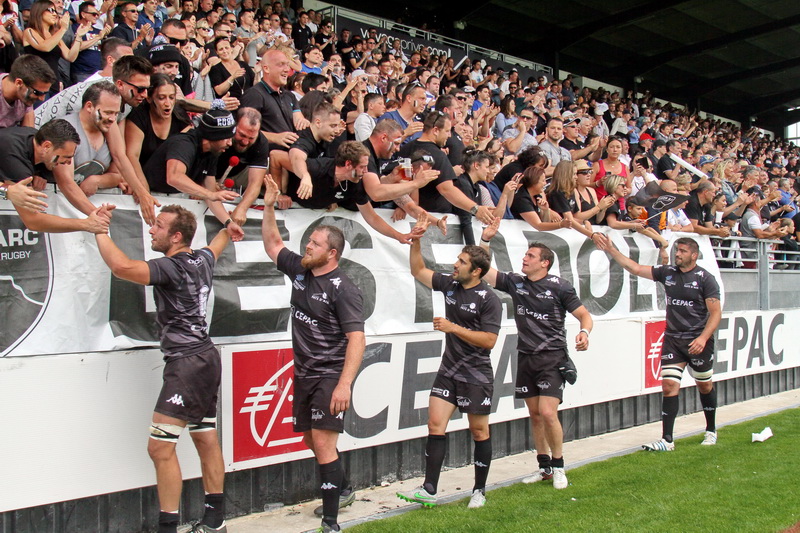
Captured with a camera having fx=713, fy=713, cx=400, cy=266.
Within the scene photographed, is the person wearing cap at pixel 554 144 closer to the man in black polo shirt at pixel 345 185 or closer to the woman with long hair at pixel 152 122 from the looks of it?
the man in black polo shirt at pixel 345 185

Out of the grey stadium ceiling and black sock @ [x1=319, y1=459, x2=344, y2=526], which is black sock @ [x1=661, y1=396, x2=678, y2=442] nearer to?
black sock @ [x1=319, y1=459, x2=344, y2=526]

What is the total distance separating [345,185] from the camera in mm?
5949

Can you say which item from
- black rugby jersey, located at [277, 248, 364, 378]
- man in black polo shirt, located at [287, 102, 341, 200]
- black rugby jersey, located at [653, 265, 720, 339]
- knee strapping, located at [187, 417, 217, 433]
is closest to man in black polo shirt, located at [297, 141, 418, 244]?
man in black polo shirt, located at [287, 102, 341, 200]

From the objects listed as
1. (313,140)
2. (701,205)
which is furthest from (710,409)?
(313,140)

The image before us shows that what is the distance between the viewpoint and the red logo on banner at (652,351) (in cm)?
927

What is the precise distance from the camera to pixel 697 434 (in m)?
8.77

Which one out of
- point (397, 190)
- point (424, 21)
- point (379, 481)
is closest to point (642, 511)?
point (379, 481)

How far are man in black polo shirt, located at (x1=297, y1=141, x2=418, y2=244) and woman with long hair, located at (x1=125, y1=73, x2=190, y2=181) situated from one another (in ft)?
3.70

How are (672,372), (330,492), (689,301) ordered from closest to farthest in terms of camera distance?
(330,492) → (672,372) → (689,301)

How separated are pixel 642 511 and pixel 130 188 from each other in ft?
15.0

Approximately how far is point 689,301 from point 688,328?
314mm

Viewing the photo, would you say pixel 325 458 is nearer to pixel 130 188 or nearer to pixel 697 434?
pixel 130 188

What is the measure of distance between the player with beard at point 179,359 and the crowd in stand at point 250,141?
0.44m

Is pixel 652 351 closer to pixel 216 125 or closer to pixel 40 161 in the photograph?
pixel 216 125
